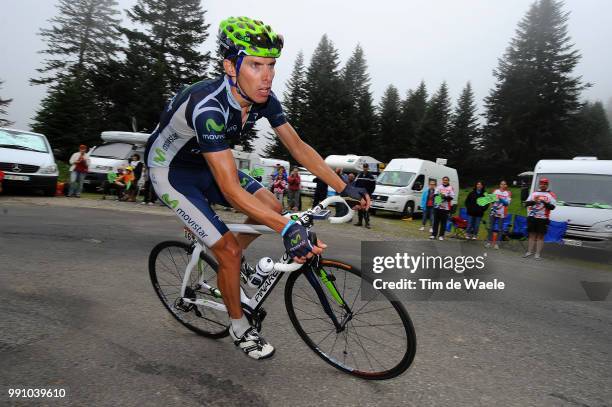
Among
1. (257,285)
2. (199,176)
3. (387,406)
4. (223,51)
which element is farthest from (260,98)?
(387,406)

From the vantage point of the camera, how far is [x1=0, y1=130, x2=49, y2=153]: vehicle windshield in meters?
12.7

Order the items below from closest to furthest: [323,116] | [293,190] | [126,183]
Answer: [126,183]
[293,190]
[323,116]

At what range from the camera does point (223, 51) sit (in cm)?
278

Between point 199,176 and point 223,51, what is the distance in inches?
38.3

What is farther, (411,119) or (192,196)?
(411,119)

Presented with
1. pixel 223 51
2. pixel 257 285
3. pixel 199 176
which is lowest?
pixel 257 285

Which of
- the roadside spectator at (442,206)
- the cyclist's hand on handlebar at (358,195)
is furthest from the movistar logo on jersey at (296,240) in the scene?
the roadside spectator at (442,206)

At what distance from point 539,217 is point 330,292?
31.6 feet

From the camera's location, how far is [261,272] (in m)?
2.98

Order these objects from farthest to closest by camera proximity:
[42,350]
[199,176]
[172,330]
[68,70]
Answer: [68,70] → [172,330] → [199,176] → [42,350]

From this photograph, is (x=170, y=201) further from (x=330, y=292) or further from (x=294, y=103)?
(x=294, y=103)

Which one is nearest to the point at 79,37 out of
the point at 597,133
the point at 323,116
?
the point at 323,116

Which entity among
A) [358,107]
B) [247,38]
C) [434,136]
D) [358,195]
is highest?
[358,107]

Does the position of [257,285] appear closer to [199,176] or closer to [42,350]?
[199,176]
